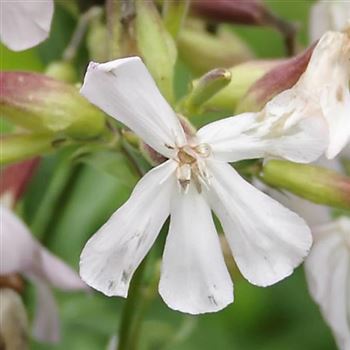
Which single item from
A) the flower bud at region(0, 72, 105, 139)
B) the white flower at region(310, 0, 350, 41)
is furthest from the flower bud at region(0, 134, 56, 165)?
the white flower at region(310, 0, 350, 41)

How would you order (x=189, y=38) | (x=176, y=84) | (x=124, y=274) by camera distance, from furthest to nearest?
(x=176, y=84)
(x=189, y=38)
(x=124, y=274)

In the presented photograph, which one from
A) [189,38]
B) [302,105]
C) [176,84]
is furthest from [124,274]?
[176,84]

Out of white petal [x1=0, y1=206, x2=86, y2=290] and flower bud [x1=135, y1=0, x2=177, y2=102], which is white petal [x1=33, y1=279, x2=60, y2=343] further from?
flower bud [x1=135, y1=0, x2=177, y2=102]

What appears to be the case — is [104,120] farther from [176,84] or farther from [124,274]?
[176,84]

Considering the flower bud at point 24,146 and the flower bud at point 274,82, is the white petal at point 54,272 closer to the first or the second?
the flower bud at point 24,146

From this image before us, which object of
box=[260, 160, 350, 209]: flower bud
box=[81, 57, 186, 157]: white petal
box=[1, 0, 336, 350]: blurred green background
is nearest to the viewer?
box=[81, 57, 186, 157]: white petal

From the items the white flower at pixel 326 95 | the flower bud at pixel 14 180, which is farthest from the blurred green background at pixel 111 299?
the white flower at pixel 326 95

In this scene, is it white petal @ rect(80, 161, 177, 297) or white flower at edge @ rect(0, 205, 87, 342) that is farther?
white flower at edge @ rect(0, 205, 87, 342)

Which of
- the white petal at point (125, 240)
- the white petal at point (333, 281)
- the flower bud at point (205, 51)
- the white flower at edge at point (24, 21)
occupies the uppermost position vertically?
the white flower at edge at point (24, 21)
